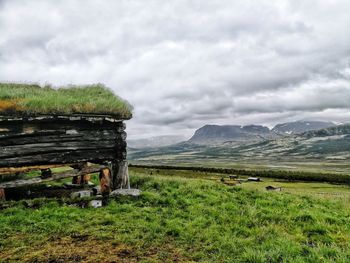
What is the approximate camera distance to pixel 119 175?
53.1 feet

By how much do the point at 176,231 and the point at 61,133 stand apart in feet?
25.5

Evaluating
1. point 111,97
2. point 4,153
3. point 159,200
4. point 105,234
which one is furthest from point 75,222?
point 111,97

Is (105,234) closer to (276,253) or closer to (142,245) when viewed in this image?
(142,245)

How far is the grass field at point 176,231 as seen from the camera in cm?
859

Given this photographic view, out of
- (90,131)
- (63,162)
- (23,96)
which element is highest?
(23,96)

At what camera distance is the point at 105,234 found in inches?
400

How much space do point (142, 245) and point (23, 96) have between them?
9.62 meters

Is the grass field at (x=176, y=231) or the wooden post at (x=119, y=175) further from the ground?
the wooden post at (x=119, y=175)

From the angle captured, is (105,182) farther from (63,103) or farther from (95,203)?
(63,103)

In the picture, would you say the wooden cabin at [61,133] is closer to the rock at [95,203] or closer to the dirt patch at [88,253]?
the rock at [95,203]

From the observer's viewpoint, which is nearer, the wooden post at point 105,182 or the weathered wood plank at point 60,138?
the weathered wood plank at point 60,138

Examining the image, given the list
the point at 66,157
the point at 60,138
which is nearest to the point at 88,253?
the point at 66,157

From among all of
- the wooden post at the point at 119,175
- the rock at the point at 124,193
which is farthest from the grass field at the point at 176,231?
the wooden post at the point at 119,175

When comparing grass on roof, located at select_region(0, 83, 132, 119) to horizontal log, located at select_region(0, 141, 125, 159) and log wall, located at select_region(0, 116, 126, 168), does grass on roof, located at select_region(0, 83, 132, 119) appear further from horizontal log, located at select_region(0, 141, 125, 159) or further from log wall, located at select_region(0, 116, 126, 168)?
horizontal log, located at select_region(0, 141, 125, 159)
